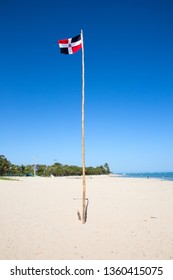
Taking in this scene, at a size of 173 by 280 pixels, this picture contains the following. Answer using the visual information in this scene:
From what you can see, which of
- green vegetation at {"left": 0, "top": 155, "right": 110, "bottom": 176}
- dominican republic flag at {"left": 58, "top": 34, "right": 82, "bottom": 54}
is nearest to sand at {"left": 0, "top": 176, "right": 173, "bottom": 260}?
dominican republic flag at {"left": 58, "top": 34, "right": 82, "bottom": 54}

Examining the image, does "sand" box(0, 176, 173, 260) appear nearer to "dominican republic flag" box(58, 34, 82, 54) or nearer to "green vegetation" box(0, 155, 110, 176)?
"dominican republic flag" box(58, 34, 82, 54)

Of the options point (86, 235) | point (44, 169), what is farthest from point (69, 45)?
point (44, 169)

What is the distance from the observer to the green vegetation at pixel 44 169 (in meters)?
76.4

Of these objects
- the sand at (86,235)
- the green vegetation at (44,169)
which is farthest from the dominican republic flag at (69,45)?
the green vegetation at (44,169)

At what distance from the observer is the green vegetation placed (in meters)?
76.4

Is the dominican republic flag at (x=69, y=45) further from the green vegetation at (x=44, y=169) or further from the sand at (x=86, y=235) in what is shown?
the green vegetation at (x=44, y=169)

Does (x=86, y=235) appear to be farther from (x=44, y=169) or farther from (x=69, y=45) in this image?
(x=44, y=169)

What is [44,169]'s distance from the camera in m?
114

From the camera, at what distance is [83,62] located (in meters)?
11.3

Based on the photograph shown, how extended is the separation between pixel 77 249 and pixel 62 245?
0.62 meters
